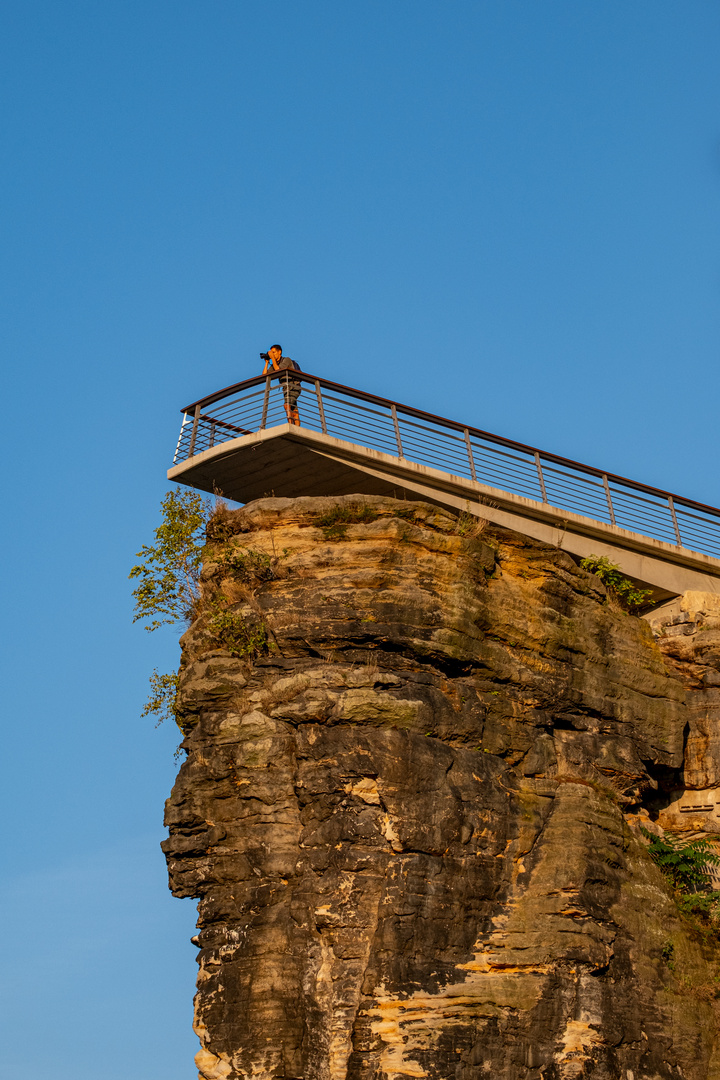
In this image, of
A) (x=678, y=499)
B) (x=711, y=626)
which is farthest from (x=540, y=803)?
(x=678, y=499)

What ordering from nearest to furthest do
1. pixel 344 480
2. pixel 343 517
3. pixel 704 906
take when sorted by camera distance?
pixel 343 517 < pixel 704 906 < pixel 344 480

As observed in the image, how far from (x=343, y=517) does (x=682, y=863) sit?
694 centimetres

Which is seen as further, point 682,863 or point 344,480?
point 344,480

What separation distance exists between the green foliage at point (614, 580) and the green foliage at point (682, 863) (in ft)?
12.8

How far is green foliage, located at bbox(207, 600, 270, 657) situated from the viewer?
65.2 ft

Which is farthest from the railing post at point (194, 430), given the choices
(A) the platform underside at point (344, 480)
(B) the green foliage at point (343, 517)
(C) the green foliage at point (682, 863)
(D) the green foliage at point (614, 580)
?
(C) the green foliage at point (682, 863)

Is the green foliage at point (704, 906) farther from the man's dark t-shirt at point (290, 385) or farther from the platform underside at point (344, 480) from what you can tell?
the man's dark t-shirt at point (290, 385)

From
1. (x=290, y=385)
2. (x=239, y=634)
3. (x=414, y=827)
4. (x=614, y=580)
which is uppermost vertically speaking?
(x=290, y=385)

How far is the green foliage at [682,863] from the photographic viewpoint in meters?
21.1

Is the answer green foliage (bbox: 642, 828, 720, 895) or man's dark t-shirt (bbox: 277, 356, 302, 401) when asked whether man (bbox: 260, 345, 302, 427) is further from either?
green foliage (bbox: 642, 828, 720, 895)

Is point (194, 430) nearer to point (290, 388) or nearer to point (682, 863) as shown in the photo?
point (290, 388)

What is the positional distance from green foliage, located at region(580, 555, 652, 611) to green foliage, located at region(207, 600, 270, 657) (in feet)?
19.5

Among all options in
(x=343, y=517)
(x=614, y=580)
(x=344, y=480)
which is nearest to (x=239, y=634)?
(x=343, y=517)

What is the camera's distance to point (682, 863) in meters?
21.1
